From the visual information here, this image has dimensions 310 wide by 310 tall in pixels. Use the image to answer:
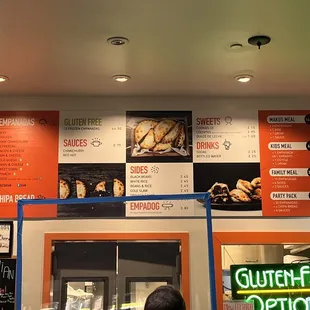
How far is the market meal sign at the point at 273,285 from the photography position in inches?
138

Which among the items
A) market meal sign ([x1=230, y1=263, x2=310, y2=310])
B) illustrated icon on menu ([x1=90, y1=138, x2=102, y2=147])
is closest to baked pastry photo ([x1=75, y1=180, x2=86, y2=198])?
illustrated icon on menu ([x1=90, y1=138, x2=102, y2=147])

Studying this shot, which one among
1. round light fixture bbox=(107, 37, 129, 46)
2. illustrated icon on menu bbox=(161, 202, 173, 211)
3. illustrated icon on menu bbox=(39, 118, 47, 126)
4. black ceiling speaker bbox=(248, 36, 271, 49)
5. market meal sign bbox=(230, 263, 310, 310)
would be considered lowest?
market meal sign bbox=(230, 263, 310, 310)

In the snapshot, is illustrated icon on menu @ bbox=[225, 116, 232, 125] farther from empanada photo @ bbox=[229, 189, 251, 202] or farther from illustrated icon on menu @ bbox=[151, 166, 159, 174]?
illustrated icon on menu @ bbox=[151, 166, 159, 174]

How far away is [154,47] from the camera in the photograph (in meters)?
2.86

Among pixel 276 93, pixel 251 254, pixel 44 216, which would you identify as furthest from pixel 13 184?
pixel 276 93

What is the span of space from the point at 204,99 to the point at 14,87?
4.51 ft

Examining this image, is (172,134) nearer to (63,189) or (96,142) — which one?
(96,142)

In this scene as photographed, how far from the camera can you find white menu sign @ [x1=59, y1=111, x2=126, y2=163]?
3658 millimetres

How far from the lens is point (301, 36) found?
2.72 m

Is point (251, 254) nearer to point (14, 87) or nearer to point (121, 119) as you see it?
point (121, 119)

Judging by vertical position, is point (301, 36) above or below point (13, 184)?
above

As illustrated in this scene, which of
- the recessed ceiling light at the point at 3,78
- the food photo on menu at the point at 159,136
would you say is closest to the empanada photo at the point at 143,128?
the food photo on menu at the point at 159,136

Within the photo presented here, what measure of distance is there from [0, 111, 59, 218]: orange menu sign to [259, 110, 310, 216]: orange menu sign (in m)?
1.52

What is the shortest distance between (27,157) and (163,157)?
0.98 metres
